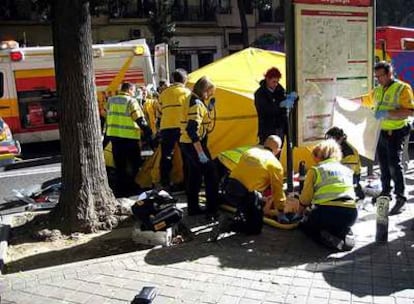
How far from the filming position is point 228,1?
109 feet

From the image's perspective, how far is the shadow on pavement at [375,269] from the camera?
4.52 m

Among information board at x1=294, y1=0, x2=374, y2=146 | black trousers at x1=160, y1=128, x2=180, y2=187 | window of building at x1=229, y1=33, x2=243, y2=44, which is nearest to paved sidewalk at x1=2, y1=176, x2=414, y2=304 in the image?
information board at x1=294, y1=0, x2=374, y2=146

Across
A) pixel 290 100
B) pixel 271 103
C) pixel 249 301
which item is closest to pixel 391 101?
pixel 290 100

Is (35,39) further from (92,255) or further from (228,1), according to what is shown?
(92,255)

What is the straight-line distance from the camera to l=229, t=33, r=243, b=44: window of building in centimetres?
3309

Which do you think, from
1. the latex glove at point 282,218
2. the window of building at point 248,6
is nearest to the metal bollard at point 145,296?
the latex glove at point 282,218

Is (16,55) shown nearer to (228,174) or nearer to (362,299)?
(228,174)

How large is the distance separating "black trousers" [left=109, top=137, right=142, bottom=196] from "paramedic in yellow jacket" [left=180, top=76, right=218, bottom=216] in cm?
190

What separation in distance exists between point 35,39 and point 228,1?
11.6 m

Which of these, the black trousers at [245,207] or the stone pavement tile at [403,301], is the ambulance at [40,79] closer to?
the black trousers at [245,207]

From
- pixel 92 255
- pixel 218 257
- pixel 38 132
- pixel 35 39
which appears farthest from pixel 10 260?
pixel 35 39

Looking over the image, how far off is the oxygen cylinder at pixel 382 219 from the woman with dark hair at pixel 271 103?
5.66 feet

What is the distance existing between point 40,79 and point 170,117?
Answer: 6507 mm

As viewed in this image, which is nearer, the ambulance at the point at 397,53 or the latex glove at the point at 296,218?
the latex glove at the point at 296,218
